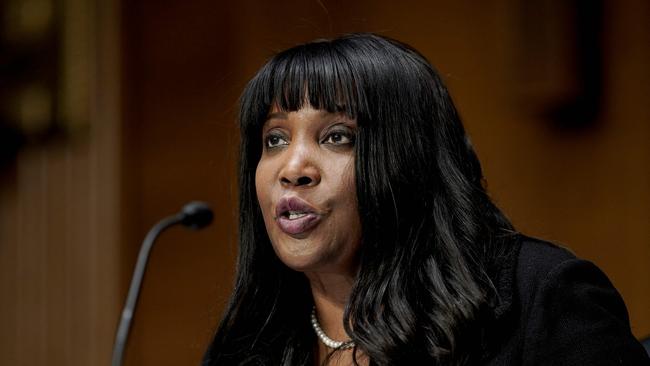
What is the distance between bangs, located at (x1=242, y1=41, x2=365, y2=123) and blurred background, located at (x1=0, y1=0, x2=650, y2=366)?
4.62ft

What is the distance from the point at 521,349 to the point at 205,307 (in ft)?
7.41

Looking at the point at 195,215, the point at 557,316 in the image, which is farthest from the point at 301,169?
the point at 195,215

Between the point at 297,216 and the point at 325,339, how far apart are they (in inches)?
10.2

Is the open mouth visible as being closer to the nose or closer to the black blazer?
the nose

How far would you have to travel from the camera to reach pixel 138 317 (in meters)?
3.45

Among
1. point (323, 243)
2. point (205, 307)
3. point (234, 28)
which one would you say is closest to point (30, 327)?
point (205, 307)

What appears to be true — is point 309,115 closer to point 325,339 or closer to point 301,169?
point 301,169

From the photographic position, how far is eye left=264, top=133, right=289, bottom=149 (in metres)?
1.47

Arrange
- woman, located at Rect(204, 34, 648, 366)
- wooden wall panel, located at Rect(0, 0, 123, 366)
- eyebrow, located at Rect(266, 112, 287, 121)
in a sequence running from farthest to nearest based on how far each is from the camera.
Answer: wooden wall panel, located at Rect(0, 0, 123, 366) → eyebrow, located at Rect(266, 112, 287, 121) → woman, located at Rect(204, 34, 648, 366)

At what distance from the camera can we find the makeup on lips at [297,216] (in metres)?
1.39

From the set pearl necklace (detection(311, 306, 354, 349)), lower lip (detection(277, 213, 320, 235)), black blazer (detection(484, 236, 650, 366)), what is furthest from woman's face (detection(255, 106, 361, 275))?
black blazer (detection(484, 236, 650, 366))

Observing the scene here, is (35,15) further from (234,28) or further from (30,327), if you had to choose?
(30,327)

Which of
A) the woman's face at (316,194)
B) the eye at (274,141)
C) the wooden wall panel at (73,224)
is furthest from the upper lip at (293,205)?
the wooden wall panel at (73,224)

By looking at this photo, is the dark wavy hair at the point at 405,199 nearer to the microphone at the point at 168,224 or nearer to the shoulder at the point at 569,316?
the shoulder at the point at 569,316
